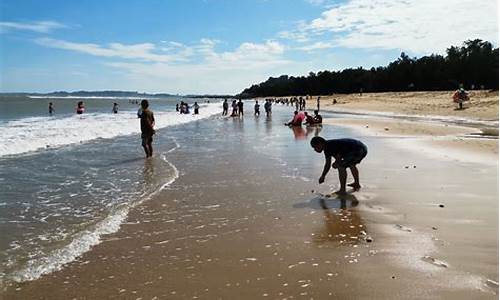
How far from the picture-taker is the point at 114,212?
765cm

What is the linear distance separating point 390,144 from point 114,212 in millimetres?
12260

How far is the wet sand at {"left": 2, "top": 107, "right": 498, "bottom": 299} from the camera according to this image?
449cm

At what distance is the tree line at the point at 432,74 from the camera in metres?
85.6

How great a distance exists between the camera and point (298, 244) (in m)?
5.85

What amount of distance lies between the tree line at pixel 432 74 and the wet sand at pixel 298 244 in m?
63.6

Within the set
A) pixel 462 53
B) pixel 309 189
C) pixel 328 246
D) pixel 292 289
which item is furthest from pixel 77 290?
pixel 462 53

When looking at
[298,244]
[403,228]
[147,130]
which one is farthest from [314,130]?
[298,244]

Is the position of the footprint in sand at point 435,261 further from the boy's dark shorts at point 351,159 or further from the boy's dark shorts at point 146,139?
the boy's dark shorts at point 146,139

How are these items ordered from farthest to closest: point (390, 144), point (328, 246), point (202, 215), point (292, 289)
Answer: point (390, 144) → point (202, 215) → point (328, 246) → point (292, 289)

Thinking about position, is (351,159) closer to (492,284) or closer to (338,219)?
(338,219)

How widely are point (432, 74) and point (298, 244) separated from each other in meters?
101

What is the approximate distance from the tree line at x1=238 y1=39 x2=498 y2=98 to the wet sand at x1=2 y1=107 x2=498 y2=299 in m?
63.6

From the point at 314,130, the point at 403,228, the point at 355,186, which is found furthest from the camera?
the point at 314,130

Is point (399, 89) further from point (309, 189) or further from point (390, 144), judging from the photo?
point (309, 189)
